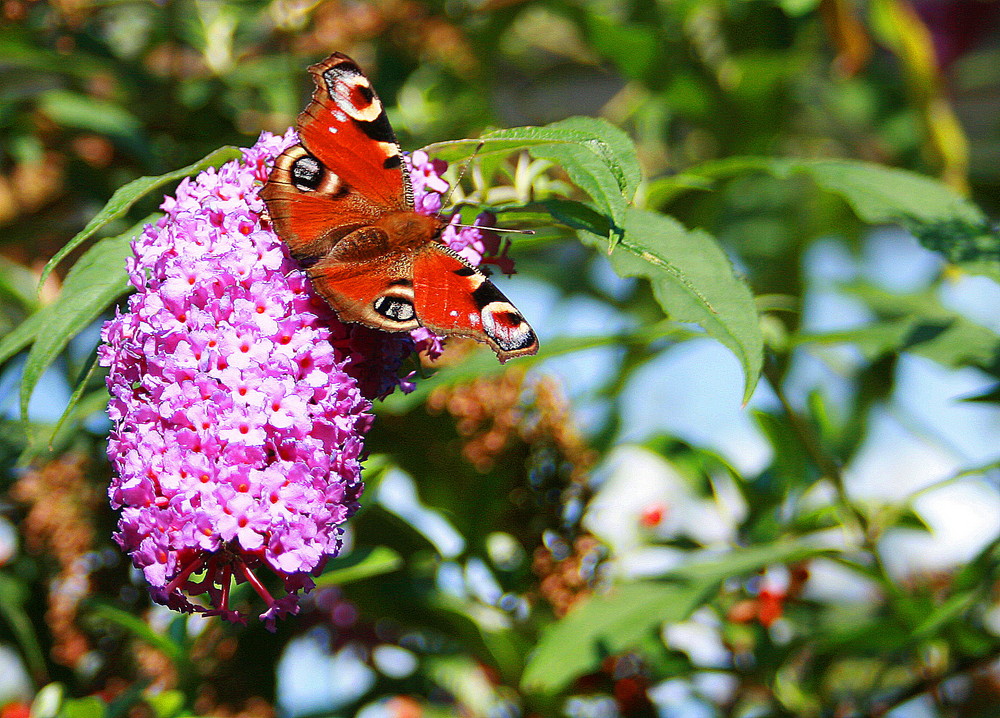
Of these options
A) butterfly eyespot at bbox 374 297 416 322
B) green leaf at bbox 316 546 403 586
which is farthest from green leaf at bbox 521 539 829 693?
butterfly eyespot at bbox 374 297 416 322

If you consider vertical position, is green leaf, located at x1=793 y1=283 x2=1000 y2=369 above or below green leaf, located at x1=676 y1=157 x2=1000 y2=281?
below

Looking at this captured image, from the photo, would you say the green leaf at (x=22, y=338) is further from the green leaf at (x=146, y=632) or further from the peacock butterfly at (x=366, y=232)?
the green leaf at (x=146, y=632)

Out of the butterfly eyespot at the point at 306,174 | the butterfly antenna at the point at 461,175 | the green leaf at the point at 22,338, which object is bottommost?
the green leaf at the point at 22,338

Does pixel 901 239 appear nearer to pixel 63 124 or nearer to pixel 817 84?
pixel 817 84

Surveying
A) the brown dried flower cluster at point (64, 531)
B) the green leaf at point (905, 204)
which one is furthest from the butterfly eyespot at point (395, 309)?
the brown dried flower cluster at point (64, 531)

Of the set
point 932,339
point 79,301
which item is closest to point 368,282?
point 79,301

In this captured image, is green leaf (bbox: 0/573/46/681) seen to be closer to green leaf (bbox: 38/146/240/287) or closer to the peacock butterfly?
green leaf (bbox: 38/146/240/287)

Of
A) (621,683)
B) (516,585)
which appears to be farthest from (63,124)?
(621,683)
